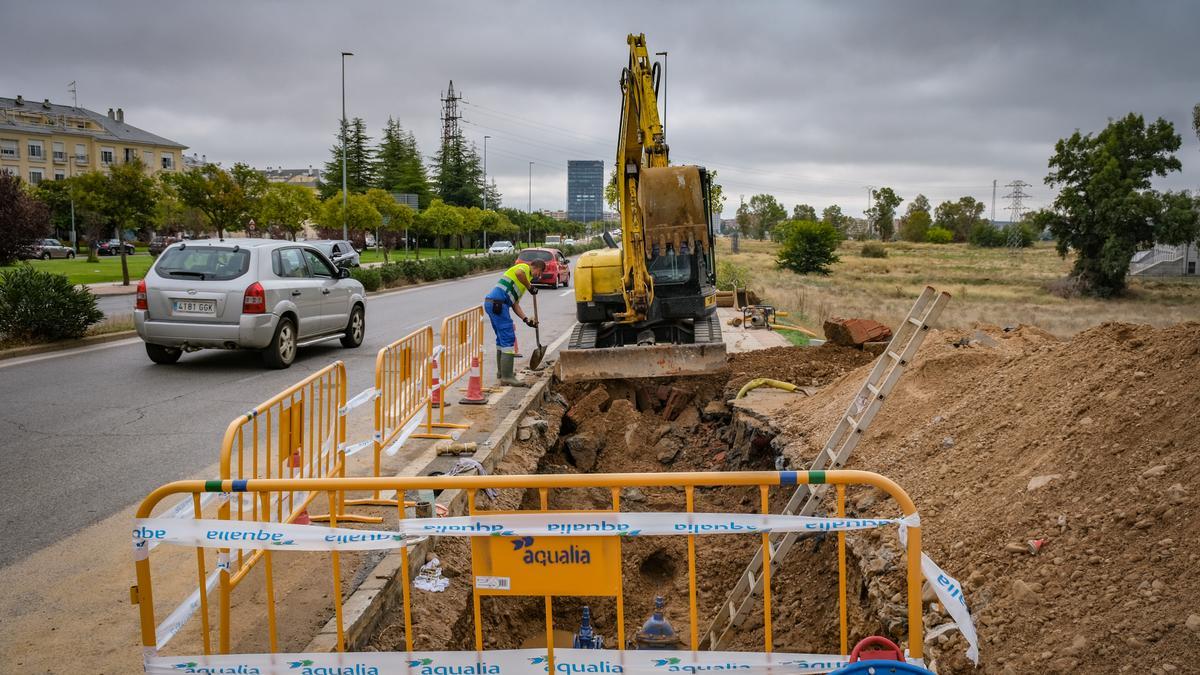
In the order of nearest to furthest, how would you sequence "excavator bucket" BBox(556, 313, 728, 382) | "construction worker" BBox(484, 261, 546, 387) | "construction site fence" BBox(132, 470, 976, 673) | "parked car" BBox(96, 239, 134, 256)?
"construction site fence" BBox(132, 470, 976, 673) < "construction worker" BBox(484, 261, 546, 387) < "excavator bucket" BBox(556, 313, 728, 382) < "parked car" BBox(96, 239, 134, 256)

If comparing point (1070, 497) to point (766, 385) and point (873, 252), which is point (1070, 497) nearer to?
point (766, 385)

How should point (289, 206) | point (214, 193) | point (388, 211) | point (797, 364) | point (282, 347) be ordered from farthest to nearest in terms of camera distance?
point (388, 211)
point (289, 206)
point (214, 193)
point (797, 364)
point (282, 347)

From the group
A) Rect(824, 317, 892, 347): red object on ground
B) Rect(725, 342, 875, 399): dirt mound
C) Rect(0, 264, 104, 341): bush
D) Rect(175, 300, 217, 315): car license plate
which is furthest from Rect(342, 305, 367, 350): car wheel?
Rect(824, 317, 892, 347): red object on ground

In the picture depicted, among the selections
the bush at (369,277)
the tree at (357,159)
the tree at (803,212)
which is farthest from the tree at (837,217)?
the bush at (369,277)

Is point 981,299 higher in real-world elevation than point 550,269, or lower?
lower

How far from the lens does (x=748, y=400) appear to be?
10609 mm

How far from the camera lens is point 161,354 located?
12.7 metres

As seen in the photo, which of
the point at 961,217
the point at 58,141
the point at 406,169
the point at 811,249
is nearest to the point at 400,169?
the point at 406,169

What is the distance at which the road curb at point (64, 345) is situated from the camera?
13.2 meters

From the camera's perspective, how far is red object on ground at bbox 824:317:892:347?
14.2 metres

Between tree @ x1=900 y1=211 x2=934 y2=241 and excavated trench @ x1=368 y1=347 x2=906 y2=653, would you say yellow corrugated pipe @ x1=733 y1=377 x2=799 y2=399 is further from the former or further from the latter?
tree @ x1=900 y1=211 x2=934 y2=241

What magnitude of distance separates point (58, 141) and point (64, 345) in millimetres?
80713

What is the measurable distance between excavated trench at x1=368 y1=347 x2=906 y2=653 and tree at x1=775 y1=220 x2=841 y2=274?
42504 mm

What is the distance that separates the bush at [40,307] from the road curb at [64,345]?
0.53ft
